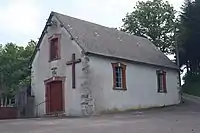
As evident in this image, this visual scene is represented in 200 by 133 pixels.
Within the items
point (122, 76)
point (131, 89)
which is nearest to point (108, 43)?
point (122, 76)

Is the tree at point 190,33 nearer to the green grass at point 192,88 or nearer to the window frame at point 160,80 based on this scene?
the green grass at point 192,88

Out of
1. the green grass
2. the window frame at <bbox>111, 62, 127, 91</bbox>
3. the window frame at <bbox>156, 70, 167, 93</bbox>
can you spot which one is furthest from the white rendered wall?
the green grass

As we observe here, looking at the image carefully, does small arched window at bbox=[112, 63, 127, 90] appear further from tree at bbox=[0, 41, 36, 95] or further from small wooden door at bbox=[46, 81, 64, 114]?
tree at bbox=[0, 41, 36, 95]

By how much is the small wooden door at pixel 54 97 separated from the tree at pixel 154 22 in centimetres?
2264

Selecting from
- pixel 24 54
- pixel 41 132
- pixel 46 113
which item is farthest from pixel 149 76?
pixel 24 54

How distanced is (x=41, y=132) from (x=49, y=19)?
15344 millimetres

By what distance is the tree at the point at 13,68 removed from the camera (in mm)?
42406

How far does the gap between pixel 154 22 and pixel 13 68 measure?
1901 cm

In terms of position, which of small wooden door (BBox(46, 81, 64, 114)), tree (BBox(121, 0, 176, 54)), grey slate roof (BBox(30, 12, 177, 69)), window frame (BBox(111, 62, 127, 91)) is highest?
tree (BBox(121, 0, 176, 54))

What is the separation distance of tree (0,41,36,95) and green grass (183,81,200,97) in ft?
58.7

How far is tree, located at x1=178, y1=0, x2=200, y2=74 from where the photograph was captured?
125 feet

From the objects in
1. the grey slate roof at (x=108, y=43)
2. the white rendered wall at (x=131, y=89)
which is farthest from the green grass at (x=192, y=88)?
the grey slate roof at (x=108, y=43)

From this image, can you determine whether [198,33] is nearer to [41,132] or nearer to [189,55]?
[189,55]

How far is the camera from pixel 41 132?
43.9 feet
